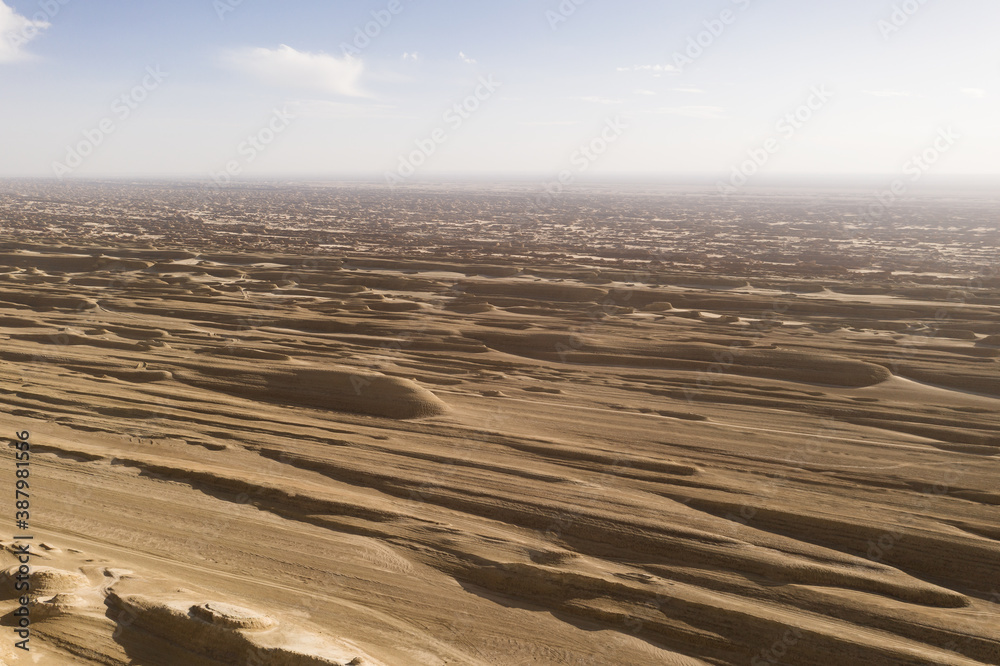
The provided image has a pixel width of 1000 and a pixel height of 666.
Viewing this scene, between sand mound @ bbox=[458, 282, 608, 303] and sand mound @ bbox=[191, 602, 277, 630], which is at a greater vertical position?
sand mound @ bbox=[458, 282, 608, 303]

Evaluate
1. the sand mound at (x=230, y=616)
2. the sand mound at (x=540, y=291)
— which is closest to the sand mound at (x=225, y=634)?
the sand mound at (x=230, y=616)

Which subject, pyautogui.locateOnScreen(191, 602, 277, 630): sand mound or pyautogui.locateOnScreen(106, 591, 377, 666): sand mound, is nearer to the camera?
pyautogui.locateOnScreen(106, 591, 377, 666): sand mound

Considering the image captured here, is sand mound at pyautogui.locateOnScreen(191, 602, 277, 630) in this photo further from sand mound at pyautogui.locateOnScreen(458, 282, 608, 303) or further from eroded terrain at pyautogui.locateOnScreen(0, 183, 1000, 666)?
sand mound at pyautogui.locateOnScreen(458, 282, 608, 303)

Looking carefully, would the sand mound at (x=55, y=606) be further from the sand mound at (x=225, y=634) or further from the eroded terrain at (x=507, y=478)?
the sand mound at (x=225, y=634)

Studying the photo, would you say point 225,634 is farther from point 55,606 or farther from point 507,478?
point 507,478

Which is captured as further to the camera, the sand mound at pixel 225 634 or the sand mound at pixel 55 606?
the sand mound at pixel 55 606

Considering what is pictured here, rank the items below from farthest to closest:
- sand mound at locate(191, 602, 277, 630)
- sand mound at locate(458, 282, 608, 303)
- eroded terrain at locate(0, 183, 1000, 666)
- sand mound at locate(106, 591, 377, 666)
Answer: sand mound at locate(458, 282, 608, 303), eroded terrain at locate(0, 183, 1000, 666), sand mound at locate(191, 602, 277, 630), sand mound at locate(106, 591, 377, 666)

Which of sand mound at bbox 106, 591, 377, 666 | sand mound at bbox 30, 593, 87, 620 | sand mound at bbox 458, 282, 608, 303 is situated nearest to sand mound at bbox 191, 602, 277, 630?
sand mound at bbox 106, 591, 377, 666

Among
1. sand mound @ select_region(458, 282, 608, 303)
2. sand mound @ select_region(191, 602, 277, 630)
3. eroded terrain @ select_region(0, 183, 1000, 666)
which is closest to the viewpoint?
sand mound @ select_region(191, 602, 277, 630)

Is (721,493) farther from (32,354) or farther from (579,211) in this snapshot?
(579,211)

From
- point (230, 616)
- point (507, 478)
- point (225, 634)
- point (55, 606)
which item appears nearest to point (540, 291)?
point (507, 478)

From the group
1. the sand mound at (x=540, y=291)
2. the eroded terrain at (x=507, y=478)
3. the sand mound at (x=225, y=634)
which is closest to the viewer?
the sand mound at (x=225, y=634)
